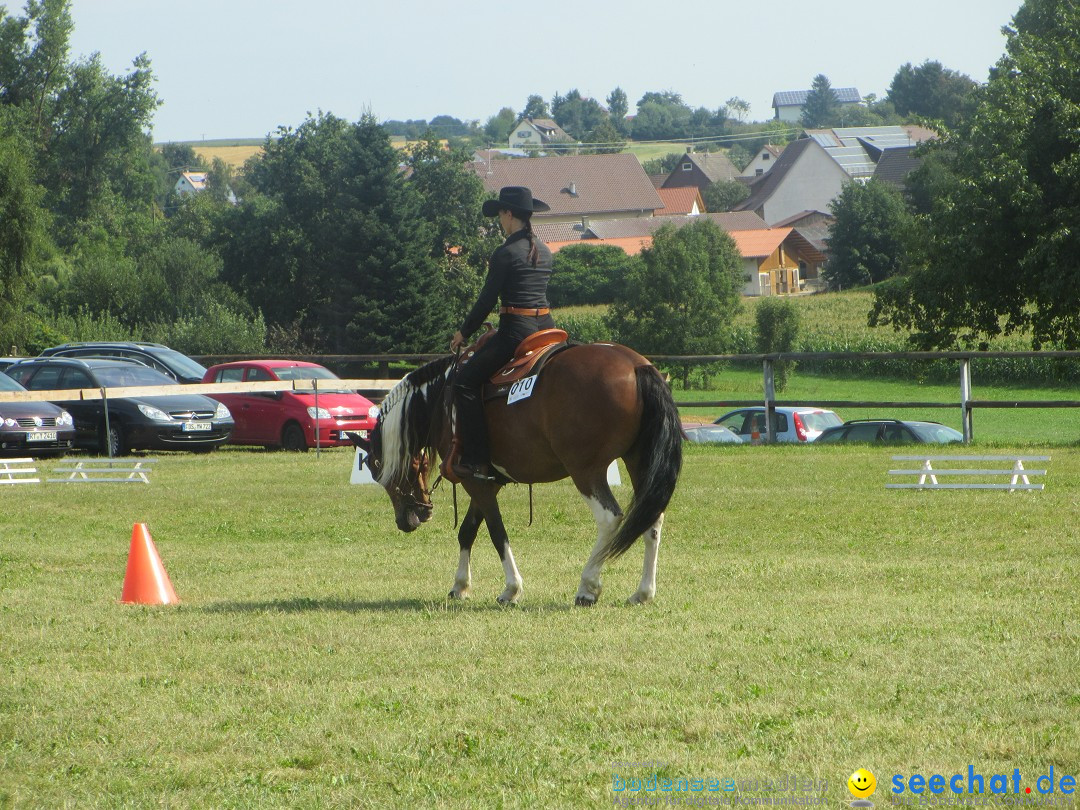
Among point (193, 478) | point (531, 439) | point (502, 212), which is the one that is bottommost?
point (193, 478)

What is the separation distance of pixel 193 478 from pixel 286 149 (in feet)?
165

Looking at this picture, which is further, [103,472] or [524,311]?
[103,472]

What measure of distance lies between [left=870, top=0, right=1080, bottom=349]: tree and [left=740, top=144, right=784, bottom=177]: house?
15464 centimetres

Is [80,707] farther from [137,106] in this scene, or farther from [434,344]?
[137,106]

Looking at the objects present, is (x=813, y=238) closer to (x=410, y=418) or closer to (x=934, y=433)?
(x=934, y=433)

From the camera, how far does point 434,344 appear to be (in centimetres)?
5612

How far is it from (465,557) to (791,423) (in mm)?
17362

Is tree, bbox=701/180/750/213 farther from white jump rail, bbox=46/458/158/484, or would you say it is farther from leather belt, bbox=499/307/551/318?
leather belt, bbox=499/307/551/318

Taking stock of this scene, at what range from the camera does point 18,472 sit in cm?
1880

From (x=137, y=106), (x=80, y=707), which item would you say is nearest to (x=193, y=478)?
(x=80, y=707)

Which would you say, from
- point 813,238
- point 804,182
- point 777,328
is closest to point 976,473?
point 777,328

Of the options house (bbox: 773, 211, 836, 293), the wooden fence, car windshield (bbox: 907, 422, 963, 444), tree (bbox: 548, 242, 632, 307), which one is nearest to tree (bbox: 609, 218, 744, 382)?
tree (bbox: 548, 242, 632, 307)

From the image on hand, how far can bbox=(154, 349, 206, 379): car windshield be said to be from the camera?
89.2 ft

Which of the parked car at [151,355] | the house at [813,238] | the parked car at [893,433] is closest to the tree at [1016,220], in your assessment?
the parked car at [893,433]
